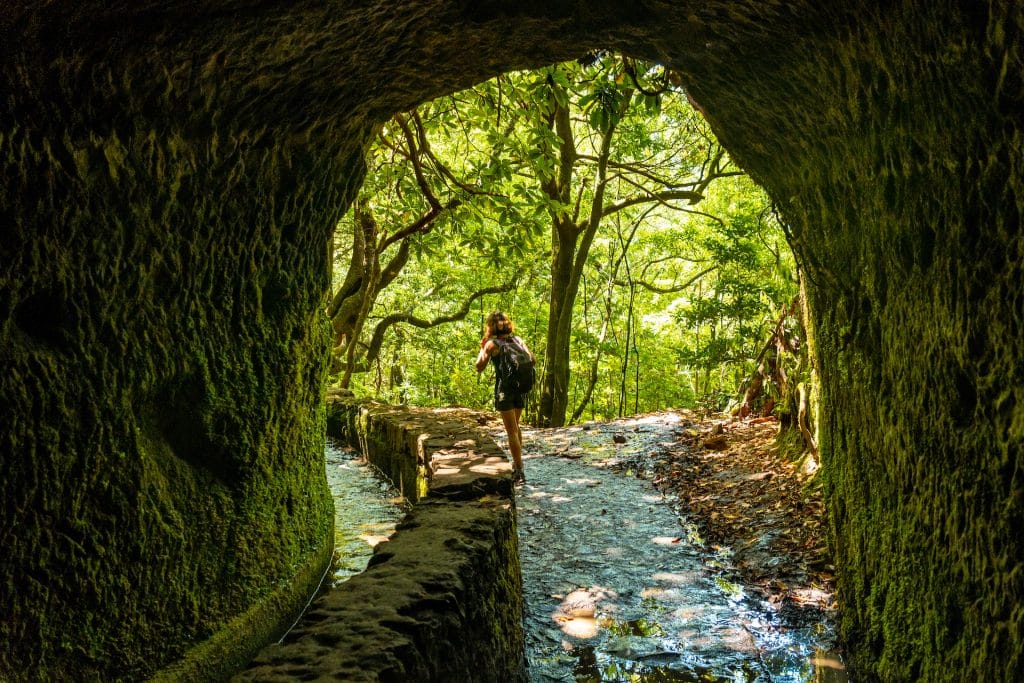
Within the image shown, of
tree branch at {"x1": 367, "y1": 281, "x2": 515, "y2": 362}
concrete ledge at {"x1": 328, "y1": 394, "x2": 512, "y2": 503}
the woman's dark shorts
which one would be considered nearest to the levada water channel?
concrete ledge at {"x1": 328, "y1": 394, "x2": 512, "y2": 503}

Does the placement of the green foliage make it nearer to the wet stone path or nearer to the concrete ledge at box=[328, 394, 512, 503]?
the concrete ledge at box=[328, 394, 512, 503]

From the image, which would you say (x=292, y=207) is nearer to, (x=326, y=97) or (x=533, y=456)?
(x=326, y=97)

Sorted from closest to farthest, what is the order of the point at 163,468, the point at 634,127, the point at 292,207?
the point at 163,468 < the point at 292,207 < the point at 634,127

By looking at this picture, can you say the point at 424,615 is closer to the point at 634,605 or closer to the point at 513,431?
the point at 634,605

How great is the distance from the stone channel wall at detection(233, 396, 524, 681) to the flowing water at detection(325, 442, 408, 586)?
4.16 ft

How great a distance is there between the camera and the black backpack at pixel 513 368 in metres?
7.76

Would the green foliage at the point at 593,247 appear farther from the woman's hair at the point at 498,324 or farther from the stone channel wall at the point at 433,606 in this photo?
the stone channel wall at the point at 433,606

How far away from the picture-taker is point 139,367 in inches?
139

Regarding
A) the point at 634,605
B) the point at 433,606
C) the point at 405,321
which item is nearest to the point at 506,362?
the point at 634,605

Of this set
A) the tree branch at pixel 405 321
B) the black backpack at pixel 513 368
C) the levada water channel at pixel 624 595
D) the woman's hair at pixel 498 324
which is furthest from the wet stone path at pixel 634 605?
the tree branch at pixel 405 321

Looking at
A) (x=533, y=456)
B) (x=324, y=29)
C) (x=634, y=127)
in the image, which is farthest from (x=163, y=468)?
(x=634, y=127)

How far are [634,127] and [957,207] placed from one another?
38.1ft

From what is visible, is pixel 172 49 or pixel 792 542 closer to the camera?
pixel 172 49

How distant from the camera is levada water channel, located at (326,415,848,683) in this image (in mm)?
4012
